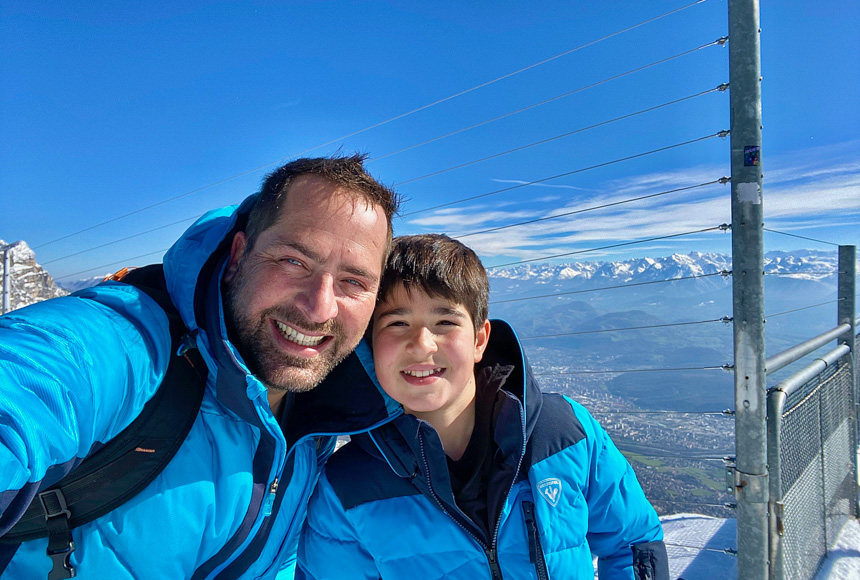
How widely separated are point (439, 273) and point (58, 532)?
1.27 metres

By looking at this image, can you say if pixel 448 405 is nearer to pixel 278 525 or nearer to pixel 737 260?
pixel 278 525

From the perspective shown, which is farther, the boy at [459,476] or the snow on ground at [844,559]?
the snow on ground at [844,559]

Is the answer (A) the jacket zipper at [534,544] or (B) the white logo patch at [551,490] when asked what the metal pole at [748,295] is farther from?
(A) the jacket zipper at [534,544]

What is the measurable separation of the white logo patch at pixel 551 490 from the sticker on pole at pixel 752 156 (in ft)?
5.67

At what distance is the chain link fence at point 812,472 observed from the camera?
2.16 m

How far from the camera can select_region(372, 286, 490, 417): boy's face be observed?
155cm

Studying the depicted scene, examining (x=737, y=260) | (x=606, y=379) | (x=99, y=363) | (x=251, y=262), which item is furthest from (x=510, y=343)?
(x=606, y=379)

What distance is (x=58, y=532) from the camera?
105 centimetres

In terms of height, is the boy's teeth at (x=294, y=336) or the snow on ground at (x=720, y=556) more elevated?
the boy's teeth at (x=294, y=336)

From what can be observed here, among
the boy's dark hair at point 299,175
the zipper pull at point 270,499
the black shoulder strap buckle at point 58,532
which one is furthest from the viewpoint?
the boy's dark hair at point 299,175

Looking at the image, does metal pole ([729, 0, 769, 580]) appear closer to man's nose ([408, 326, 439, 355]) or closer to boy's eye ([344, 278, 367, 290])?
man's nose ([408, 326, 439, 355])

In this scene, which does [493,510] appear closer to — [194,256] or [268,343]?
[268,343]

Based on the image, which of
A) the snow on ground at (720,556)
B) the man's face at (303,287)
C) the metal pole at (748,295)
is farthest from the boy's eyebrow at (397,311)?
the snow on ground at (720,556)

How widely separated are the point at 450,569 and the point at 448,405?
1.75 ft
